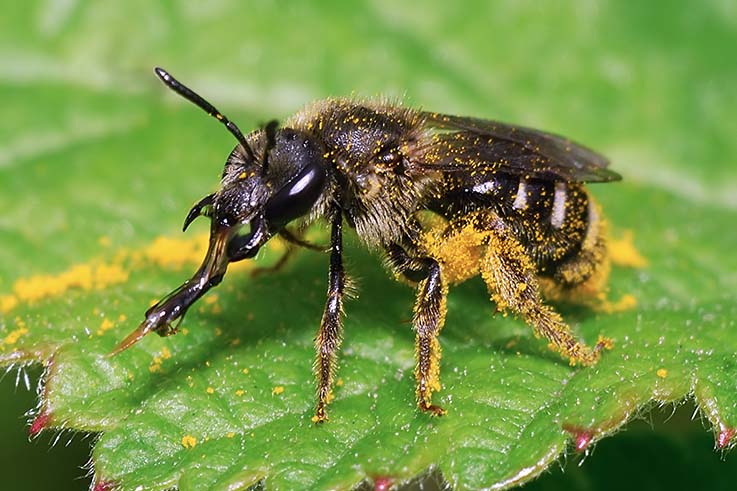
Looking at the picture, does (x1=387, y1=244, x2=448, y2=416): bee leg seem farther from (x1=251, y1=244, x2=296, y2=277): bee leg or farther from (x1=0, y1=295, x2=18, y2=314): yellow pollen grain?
(x1=0, y1=295, x2=18, y2=314): yellow pollen grain

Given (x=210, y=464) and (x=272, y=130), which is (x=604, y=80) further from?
(x=210, y=464)

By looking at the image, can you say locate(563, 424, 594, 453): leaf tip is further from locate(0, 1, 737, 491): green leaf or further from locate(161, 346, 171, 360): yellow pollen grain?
locate(161, 346, 171, 360): yellow pollen grain

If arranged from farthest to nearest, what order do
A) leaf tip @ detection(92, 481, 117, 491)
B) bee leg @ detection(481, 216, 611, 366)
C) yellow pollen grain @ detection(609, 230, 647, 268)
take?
yellow pollen grain @ detection(609, 230, 647, 268), bee leg @ detection(481, 216, 611, 366), leaf tip @ detection(92, 481, 117, 491)

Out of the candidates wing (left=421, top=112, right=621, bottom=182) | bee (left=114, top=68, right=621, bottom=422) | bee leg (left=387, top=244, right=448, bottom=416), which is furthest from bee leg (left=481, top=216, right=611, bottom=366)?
wing (left=421, top=112, right=621, bottom=182)

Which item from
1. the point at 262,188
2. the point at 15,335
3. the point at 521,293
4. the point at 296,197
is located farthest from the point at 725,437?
the point at 15,335

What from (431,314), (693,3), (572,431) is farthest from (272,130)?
(693,3)

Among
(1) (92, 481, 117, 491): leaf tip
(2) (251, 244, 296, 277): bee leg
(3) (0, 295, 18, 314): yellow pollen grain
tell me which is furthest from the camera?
(2) (251, 244, 296, 277): bee leg

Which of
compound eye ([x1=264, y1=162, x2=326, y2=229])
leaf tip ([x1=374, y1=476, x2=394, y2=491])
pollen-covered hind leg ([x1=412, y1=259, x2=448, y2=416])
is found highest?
compound eye ([x1=264, y1=162, x2=326, y2=229])

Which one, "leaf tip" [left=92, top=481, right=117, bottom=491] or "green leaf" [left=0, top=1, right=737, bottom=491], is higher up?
"green leaf" [left=0, top=1, right=737, bottom=491]

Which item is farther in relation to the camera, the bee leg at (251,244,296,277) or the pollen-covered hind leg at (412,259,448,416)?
the bee leg at (251,244,296,277)
